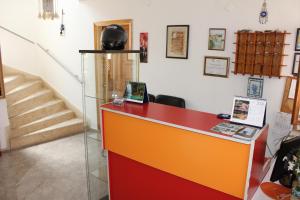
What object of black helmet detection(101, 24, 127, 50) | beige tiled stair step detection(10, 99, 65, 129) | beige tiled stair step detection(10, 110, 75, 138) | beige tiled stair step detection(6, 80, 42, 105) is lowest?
beige tiled stair step detection(10, 110, 75, 138)

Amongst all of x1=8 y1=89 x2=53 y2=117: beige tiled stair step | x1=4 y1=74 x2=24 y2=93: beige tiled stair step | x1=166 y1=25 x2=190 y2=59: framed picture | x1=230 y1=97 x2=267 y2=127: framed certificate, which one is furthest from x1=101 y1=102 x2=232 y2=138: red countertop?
x1=4 y1=74 x2=24 y2=93: beige tiled stair step

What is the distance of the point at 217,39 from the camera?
11.5 feet

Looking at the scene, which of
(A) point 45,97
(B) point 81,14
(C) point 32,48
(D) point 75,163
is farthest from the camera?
(C) point 32,48

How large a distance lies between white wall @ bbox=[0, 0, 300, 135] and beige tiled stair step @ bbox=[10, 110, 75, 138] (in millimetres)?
357

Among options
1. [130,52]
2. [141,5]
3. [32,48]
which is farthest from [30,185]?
[32,48]

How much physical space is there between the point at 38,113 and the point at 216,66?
3713 millimetres

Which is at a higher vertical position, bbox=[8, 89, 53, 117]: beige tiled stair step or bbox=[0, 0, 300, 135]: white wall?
bbox=[0, 0, 300, 135]: white wall

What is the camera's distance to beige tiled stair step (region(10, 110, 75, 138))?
470 cm

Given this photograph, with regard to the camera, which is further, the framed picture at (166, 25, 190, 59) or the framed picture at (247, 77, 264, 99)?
the framed picture at (166, 25, 190, 59)

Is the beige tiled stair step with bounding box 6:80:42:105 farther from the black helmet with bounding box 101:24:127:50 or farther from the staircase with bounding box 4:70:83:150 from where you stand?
the black helmet with bounding box 101:24:127:50

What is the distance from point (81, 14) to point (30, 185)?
354cm

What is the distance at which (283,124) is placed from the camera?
3.11 metres

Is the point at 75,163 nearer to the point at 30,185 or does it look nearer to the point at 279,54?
the point at 30,185

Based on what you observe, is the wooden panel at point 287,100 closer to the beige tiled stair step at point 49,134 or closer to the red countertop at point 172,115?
the red countertop at point 172,115
